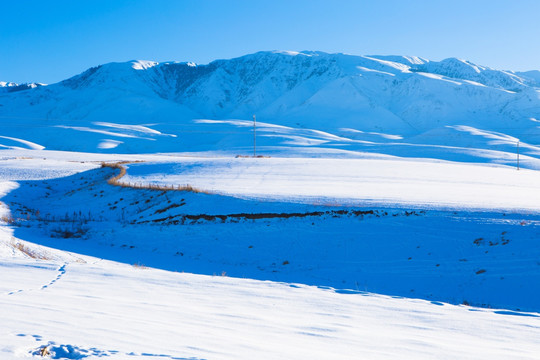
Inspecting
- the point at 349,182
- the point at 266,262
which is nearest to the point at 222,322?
the point at 266,262

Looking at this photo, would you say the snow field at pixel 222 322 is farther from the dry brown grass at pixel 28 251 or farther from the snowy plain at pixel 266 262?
the dry brown grass at pixel 28 251

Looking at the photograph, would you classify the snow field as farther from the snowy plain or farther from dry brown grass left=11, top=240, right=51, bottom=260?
dry brown grass left=11, top=240, right=51, bottom=260

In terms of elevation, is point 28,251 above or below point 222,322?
below

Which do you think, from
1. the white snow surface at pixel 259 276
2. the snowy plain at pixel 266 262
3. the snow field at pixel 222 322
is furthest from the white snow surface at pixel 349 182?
the snow field at pixel 222 322

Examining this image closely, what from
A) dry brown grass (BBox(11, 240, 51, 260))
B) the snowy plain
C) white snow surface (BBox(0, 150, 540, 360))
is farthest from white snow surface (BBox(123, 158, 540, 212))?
dry brown grass (BBox(11, 240, 51, 260))

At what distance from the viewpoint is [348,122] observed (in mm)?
176750

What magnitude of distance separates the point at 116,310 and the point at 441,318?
179 inches

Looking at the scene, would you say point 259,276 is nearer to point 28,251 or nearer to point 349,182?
point 28,251

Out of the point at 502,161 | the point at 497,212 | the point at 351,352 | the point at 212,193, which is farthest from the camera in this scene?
the point at 502,161

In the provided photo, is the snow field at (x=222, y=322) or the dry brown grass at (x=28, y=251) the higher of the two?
the snow field at (x=222, y=322)

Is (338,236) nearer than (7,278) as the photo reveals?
No

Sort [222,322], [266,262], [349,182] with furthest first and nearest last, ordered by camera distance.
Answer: [349,182] < [266,262] < [222,322]

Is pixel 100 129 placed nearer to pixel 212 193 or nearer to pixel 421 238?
pixel 212 193

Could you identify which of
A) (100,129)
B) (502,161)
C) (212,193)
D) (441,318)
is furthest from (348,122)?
(441,318)
